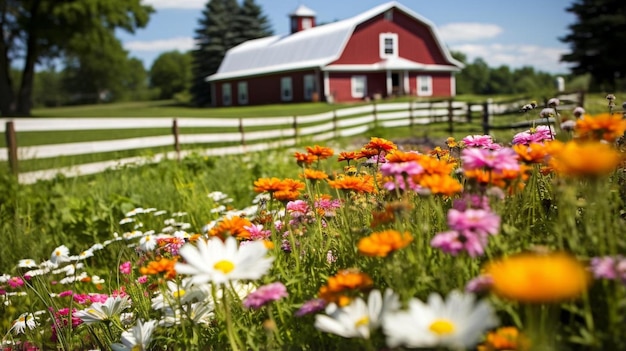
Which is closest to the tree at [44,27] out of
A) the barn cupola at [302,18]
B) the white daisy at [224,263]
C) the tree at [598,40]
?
the barn cupola at [302,18]

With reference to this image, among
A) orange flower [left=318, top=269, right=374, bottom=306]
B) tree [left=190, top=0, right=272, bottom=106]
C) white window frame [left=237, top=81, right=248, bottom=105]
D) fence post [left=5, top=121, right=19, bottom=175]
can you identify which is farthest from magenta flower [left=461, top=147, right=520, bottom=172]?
tree [left=190, top=0, right=272, bottom=106]

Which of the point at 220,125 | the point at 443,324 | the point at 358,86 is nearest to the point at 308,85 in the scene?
the point at 358,86

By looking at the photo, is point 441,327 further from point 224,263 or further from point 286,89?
point 286,89

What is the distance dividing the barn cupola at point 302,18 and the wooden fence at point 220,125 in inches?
804

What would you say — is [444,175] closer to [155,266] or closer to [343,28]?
[155,266]

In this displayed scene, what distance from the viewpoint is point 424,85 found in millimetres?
33688

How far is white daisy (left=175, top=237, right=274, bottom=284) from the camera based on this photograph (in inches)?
50.3

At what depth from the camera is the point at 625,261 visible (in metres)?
1.18

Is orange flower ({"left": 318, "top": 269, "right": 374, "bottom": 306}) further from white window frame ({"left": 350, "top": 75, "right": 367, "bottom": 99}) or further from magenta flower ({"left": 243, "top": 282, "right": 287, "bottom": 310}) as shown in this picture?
white window frame ({"left": 350, "top": 75, "right": 367, "bottom": 99})

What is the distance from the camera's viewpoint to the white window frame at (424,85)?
110 ft

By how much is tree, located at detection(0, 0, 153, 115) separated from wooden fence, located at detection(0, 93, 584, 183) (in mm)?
16979

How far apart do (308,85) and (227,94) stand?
1009cm

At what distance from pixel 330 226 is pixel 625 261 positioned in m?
1.16

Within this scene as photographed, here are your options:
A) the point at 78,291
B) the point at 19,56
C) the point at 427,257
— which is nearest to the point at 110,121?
the point at 78,291
